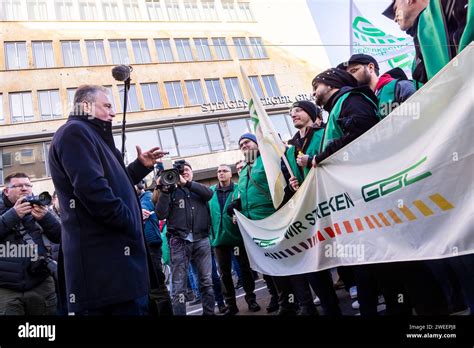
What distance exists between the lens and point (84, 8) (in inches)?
85.7

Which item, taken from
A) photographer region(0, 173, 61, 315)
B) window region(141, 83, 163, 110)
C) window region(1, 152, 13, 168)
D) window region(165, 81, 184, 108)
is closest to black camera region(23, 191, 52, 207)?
photographer region(0, 173, 61, 315)

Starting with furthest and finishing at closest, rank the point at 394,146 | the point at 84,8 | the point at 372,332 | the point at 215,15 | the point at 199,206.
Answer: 1. the point at 199,206
2. the point at 215,15
3. the point at 84,8
4. the point at 394,146
5. the point at 372,332

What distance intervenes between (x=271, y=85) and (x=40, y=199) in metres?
1.76

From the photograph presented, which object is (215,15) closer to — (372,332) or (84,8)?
(84,8)

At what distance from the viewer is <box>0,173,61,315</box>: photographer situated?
89.4 inches

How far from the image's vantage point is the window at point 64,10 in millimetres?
2104

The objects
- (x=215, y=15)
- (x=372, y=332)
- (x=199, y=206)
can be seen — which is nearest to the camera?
(x=372, y=332)

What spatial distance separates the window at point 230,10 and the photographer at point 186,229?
1137mm

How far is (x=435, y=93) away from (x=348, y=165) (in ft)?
1.84

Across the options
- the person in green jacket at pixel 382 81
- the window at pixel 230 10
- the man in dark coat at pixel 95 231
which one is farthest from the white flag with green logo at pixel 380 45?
the man in dark coat at pixel 95 231

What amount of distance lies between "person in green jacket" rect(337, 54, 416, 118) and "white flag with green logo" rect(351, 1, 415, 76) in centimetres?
9

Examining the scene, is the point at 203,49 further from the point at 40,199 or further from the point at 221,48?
the point at 40,199

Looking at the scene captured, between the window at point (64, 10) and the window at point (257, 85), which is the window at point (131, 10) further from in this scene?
the window at point (257, 85)

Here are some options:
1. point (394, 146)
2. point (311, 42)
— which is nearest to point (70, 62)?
point (311, 42)
